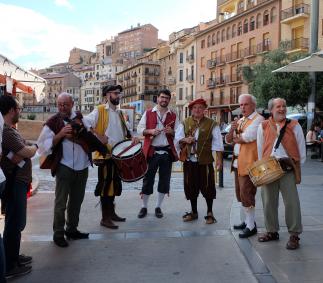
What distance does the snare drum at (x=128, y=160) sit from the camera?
593 cm

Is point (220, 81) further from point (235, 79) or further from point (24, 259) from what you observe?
point (24, 259)

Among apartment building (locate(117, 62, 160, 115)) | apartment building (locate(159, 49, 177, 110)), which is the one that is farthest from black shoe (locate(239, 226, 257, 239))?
apartment building (locate(117, 62, 160, 115))

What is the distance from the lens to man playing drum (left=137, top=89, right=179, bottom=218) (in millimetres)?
6621

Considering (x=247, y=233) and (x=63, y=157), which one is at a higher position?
(x=63, y=157)

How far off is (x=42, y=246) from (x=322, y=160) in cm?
1272

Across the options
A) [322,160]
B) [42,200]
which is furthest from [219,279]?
[322,160]

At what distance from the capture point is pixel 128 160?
19.5ft

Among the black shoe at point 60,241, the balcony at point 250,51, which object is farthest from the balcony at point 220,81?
the black shoe at point 60,241

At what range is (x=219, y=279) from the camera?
412 cm

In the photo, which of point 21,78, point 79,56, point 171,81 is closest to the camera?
point 21,78

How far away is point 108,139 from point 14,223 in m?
→ 2.20

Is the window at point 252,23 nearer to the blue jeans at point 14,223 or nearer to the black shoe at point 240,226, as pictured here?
the black shoe at point 240,226

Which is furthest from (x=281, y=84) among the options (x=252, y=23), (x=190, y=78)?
(x=190, y=78)

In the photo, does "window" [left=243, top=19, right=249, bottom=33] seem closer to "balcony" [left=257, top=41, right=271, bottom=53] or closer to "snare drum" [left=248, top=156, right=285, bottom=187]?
"balcony" [left=257, top=41, right=271, bottom=53]
